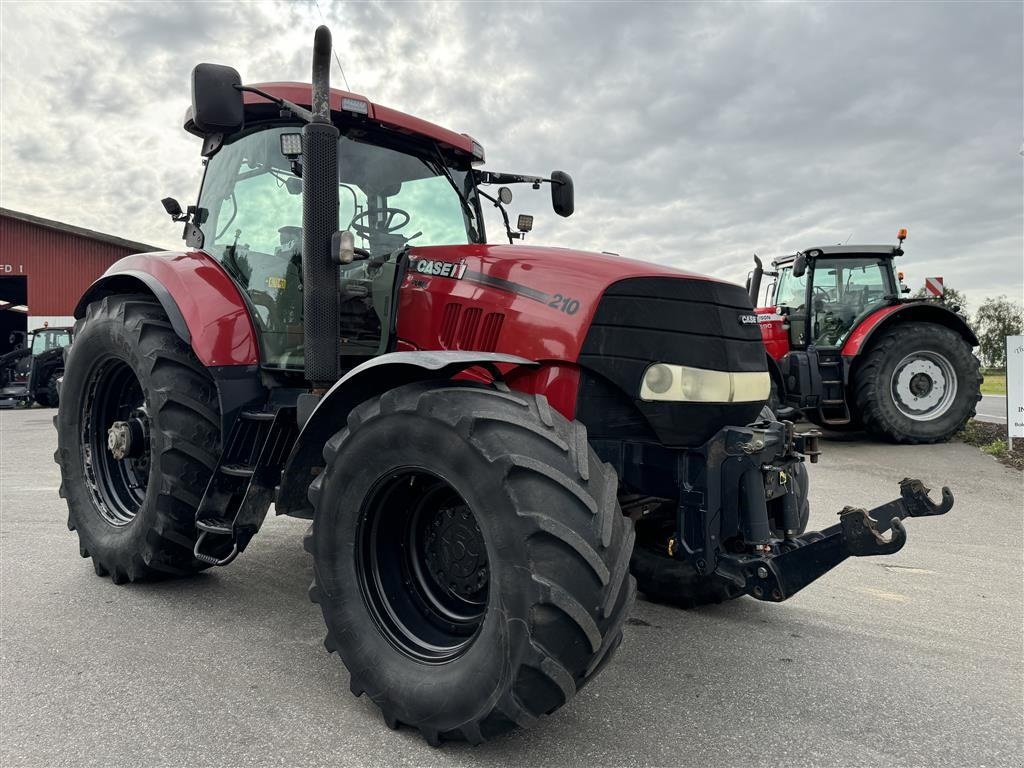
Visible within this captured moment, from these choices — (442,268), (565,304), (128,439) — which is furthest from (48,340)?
(565,304)

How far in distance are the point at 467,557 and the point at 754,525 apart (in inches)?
39.9

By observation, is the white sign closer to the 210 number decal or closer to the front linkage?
the front linkage

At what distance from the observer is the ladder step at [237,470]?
337cm

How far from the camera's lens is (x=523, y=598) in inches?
83.7

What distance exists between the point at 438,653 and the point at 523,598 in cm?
60

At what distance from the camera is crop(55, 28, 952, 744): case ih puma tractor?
221 cm

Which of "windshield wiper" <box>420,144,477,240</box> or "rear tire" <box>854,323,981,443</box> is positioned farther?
"rear tire" <box>854,323,981,443</box>

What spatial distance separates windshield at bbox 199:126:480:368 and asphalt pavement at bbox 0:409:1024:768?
51.8 inches

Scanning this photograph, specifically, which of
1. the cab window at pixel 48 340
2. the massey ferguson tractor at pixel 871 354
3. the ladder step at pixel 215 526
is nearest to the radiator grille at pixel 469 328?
the ladder step at pixel 215 526

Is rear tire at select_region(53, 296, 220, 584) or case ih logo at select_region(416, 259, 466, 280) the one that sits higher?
case ih logo at select_region(416, 259, 466, 280)

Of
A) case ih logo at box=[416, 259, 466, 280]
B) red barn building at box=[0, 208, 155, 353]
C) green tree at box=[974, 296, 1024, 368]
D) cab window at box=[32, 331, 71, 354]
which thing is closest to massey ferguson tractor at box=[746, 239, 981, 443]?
case ih logo at box=[416, 259, 466, 280]

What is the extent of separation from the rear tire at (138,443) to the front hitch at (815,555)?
8.12ft

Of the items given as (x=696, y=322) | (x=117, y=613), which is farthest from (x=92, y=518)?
(x=696, y=322)

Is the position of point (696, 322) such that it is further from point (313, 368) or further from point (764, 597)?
point (313, 368)
